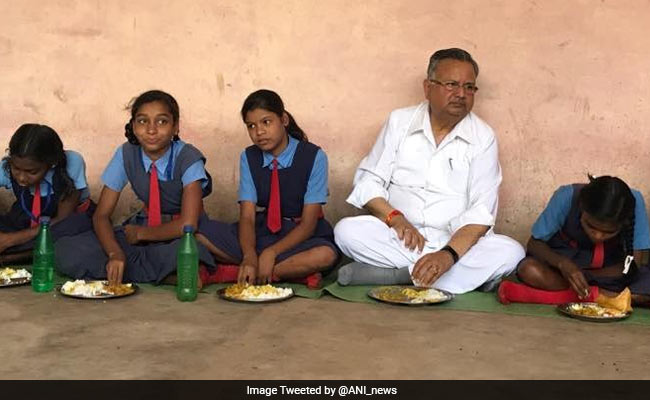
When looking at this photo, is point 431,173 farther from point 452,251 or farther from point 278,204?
point 278,204

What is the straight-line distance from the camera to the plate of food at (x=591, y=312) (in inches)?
138

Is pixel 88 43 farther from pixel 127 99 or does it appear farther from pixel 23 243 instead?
pixel 23 243

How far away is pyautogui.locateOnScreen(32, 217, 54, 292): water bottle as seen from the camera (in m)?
3.91

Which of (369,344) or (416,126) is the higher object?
(416,126)

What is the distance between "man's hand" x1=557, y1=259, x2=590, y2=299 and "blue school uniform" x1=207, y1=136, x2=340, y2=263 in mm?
1152

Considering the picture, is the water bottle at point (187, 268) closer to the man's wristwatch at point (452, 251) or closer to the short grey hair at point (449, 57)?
the man's wristwatch at point (452, 251)

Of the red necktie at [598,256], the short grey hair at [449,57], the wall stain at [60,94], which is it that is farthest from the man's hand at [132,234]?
the red necktie at [598,256]

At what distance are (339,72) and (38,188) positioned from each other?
188cm

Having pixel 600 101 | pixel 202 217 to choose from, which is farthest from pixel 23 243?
pixel 600 101

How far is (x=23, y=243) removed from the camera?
4.54 m

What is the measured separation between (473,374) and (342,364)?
0.46 meters

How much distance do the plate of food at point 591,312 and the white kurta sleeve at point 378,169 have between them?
1.14 m
